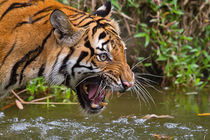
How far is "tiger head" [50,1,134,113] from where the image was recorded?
2746mm

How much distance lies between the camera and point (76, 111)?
13.6 feet

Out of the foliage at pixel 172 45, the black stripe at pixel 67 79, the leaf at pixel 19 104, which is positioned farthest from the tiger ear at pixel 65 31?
the foliage at pixel 172 45

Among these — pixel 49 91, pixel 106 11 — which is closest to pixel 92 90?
pixel 106 11

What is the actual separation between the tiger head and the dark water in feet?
1.48

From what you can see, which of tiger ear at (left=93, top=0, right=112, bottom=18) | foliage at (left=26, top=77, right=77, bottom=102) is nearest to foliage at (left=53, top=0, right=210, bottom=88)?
foliage at (left=26, top=77, right=77, bottom=102)

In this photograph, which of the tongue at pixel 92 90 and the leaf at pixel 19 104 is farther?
the leaf at pixel 19 104

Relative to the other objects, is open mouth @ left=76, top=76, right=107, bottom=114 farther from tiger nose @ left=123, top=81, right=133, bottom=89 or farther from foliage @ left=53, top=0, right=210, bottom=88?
foliage @ left=53, top=0, right=210, bottom=88

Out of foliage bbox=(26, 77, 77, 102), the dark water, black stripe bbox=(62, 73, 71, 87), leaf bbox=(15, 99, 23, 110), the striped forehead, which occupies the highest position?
the striped forehead

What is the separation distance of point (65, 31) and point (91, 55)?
255 mm

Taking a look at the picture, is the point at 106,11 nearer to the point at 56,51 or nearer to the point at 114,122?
the point at 56,51

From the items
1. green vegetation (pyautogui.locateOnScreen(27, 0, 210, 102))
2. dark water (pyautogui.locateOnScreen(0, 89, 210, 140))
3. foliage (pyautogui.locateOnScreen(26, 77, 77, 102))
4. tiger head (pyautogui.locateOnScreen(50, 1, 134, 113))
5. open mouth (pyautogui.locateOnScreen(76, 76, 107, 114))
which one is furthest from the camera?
green vegetation (pyautogui.locateOnScreen(27, 0, 210, 102))

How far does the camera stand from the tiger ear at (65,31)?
2.64m

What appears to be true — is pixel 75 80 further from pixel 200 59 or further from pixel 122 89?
pixel 200 59

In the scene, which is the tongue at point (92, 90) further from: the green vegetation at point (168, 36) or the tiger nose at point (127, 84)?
the green vegetation at point (168, 36)
